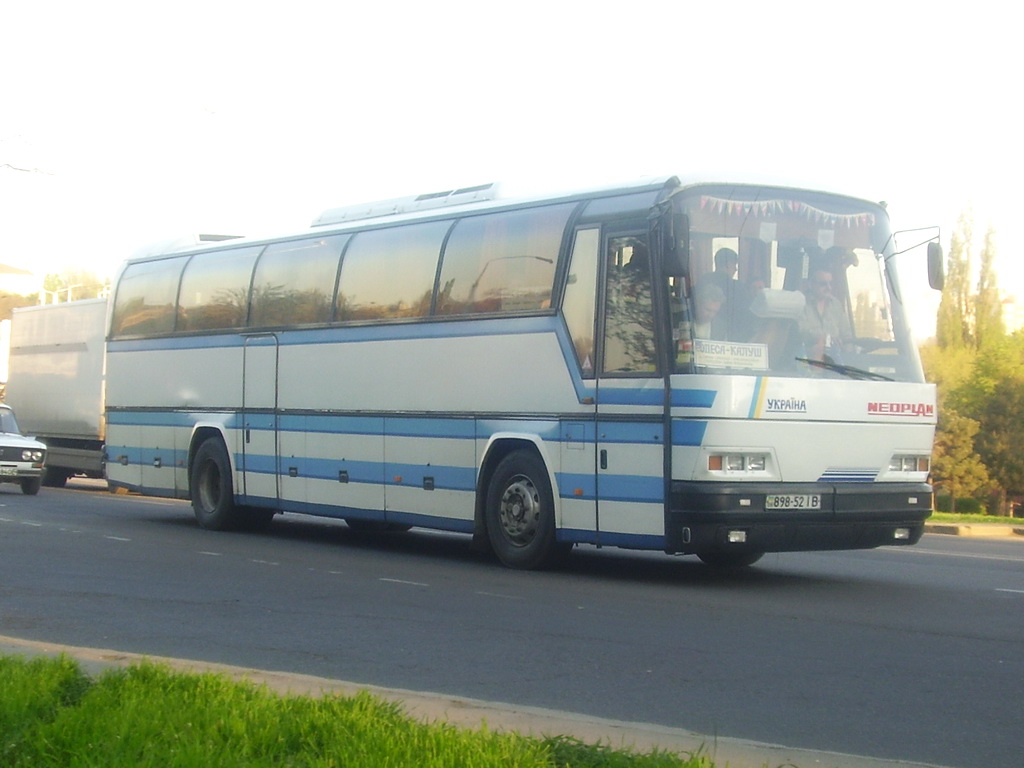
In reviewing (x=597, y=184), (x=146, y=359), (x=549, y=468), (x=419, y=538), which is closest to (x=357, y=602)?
(x=549, y=468)

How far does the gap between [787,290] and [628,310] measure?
137 centimetres

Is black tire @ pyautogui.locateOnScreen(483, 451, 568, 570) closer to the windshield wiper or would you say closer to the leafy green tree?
the windshield wiper

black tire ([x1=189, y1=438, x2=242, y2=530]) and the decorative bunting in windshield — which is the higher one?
the decorative bunting in windshield

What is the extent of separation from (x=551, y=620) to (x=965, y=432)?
245 ft

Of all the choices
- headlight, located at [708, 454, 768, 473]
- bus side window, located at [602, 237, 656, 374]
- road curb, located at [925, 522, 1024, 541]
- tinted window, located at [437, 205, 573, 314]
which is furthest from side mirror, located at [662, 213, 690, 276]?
road curb, located at [925, 522, 1024, 541]

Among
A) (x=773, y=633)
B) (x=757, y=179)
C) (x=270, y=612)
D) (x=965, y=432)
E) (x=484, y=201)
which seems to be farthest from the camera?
(x=965, y=432)

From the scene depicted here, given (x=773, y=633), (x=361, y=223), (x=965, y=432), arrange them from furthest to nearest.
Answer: (x=965, y=432) < (x=361, y=223) < (x=773, y=633)

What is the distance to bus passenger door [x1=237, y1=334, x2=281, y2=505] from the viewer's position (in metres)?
18.5

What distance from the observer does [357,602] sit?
467 inches

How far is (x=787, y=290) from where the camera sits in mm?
13203

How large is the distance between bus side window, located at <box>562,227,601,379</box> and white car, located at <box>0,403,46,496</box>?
57.2 feet

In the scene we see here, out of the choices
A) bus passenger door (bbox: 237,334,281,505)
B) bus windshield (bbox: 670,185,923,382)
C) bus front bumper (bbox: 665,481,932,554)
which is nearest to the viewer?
bus front bumper (bbox: 665,481,932,554)

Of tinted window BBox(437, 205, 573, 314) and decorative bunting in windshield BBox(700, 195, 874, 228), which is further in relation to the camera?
tinted window BBox(437, 205, 573, 314)

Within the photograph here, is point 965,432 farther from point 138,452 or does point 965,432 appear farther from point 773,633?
point 773,633
